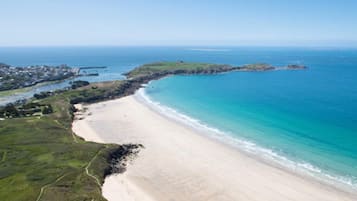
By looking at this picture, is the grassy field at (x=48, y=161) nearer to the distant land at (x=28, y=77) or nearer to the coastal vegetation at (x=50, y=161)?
the coastal vegetation at (x=50, y=161)

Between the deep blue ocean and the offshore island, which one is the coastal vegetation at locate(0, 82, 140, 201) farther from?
the deep blue ocean

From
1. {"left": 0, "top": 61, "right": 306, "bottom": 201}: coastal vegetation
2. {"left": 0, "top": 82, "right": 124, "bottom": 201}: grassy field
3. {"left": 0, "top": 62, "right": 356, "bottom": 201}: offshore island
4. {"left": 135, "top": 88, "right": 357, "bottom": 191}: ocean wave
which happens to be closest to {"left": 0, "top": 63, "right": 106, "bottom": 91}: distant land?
{"left": 0, "top": 61, "right": 306, "bottom": 201}: coastal vegetation

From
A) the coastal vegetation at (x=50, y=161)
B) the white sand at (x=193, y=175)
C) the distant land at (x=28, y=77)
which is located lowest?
the distant land at (x=28, y=77)

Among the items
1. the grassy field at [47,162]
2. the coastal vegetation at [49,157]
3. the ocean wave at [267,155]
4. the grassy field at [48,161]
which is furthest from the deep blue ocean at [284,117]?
the grassy field at [47,162]

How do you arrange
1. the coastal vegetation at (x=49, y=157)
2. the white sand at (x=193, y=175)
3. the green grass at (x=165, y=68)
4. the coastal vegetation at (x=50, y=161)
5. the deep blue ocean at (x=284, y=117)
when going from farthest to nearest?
the green grass at (x=165, y=68) < the deep blue ocean at (x=284, y=117) < the white sand at (x=193, y=175) < the coastal vegetation at (x=49, y=157) < the coastal vegetation at (x=50, y=161)

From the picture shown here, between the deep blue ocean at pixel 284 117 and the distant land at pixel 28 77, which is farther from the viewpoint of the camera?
the distant land at pixel 28 77

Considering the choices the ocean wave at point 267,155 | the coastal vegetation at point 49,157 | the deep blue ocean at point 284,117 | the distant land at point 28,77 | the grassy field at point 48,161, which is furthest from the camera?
the distant land at point 28,77
